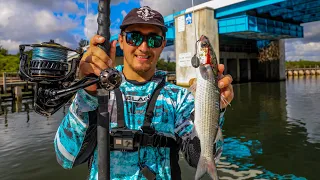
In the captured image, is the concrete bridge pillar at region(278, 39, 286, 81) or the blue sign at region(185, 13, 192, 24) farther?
the concrete bridge pillar at region(278, 39, 286, 81)

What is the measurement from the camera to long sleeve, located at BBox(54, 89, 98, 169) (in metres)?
2.48

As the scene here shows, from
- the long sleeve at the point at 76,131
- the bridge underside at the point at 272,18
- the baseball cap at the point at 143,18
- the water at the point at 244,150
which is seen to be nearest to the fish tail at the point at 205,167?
the long sleeve at the point at 76,131

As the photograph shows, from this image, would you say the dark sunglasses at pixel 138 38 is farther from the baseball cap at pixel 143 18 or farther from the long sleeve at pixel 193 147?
the long sleeve at pixel 193 147

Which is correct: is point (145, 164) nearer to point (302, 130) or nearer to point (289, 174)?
point (289, 174)

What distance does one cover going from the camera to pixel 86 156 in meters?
2.78

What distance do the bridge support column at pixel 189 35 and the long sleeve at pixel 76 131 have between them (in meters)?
25.0

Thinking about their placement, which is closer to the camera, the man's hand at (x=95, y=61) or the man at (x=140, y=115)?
the man's hand at (x=95, y=61)

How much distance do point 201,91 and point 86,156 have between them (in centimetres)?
149

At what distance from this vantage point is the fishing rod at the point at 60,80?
226 cm

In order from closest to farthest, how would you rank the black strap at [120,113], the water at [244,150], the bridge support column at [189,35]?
the black strap at [120,113]
the water at [244,150]
the bridge support column at [189,35]

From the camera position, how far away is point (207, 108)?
2852 mm

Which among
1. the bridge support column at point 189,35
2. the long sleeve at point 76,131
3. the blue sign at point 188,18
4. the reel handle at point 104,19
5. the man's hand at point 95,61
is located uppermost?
the blue sign at point 188,18

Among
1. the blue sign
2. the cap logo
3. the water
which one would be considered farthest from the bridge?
the cap logo

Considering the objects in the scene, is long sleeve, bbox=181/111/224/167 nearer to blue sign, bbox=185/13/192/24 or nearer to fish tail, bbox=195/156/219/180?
fish tail, bbox=195/156/219/180
